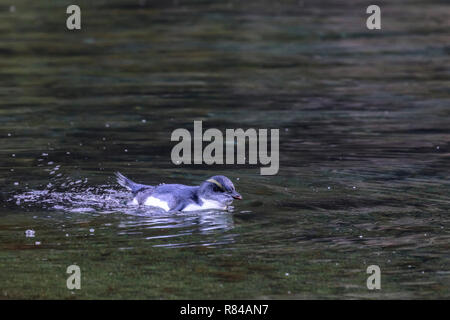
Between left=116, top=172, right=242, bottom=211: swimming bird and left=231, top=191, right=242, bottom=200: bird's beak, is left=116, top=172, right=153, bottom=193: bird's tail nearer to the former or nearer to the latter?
left=116, top=172, right=242, bottom=211: swimming bird

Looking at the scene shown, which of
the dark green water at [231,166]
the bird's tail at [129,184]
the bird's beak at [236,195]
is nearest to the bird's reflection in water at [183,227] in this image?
the dark green water at [231,166]

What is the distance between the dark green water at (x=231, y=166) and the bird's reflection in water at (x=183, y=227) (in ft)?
0.09

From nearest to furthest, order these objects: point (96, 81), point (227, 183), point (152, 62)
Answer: point (227, 183), point (96, 81), point (152, 62)

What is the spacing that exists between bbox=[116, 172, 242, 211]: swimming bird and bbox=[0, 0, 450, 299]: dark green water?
180 millimetres

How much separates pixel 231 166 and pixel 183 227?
2.75 metres

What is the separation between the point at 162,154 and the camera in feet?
41.9

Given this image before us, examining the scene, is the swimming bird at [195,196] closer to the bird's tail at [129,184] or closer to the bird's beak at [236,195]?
the bird's beak at [236,195]

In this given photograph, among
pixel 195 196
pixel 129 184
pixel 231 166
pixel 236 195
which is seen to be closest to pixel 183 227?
pixel 195 196

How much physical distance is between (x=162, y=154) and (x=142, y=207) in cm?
256

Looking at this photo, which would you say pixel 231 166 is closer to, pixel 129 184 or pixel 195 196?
pixel 129 184

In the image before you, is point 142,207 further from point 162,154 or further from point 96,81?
point 96,81

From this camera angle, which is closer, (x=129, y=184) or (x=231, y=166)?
(x=129, y=184)

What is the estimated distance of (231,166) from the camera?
12250mm

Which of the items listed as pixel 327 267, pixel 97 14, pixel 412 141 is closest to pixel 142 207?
pixel 327 267
